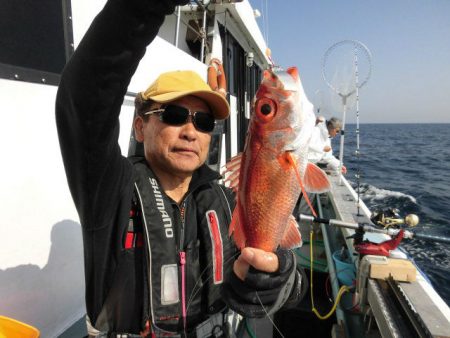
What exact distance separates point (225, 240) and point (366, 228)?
2.04 m

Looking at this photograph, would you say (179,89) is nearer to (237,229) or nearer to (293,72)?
(293,72)

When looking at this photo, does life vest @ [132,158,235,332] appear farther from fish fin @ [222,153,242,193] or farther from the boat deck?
the boat deck

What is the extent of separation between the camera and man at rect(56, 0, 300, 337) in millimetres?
1094

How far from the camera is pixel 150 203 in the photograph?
169 centimetres

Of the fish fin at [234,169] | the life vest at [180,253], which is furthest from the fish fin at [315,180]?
the life vest at [180,253]

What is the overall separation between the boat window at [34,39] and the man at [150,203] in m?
0.66

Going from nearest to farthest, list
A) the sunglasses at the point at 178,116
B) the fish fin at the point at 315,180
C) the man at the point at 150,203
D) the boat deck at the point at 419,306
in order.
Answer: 1. the man at the point at 150,203
2. the fish fin at the point at 315,180
3. the sunglasses at the point at 178,116
4. the boat deck at the point at 419,306

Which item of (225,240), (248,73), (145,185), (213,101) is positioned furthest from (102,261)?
(248,73)

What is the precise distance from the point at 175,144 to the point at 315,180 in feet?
2.70

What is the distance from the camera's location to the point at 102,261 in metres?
1.44

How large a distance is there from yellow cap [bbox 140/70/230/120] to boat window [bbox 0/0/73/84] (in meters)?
0.70

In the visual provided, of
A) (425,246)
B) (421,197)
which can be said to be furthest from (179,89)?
(421,197)

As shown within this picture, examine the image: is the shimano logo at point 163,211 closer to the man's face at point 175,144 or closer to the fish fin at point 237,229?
the man's face at point 175,144

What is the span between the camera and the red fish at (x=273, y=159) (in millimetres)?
1403
